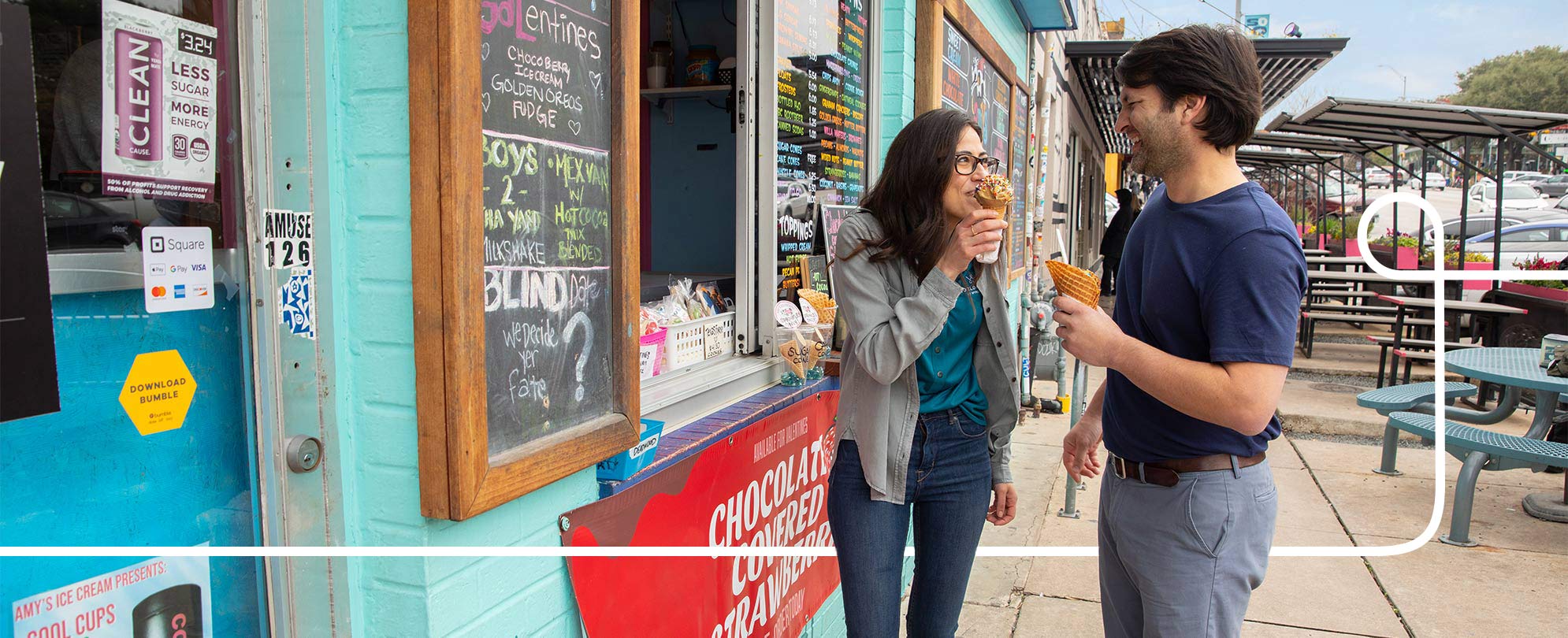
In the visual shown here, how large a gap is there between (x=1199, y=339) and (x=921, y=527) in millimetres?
863

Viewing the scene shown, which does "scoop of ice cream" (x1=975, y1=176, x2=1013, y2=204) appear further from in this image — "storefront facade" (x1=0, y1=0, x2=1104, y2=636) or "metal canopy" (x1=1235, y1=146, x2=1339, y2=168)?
"metal canopy" (x1=1235, y1=146, x2=1339, y2=168)

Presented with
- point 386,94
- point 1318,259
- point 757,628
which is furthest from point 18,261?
point 1318,259

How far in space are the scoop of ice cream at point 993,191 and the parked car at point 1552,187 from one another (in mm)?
43344

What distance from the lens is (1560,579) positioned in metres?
4.70

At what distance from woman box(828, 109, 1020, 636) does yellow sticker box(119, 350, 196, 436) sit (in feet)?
4.50

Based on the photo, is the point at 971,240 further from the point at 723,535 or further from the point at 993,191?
the point at 723,535

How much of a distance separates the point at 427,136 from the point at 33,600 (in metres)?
0.86

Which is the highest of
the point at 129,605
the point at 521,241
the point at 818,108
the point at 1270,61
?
the point at 1270,61

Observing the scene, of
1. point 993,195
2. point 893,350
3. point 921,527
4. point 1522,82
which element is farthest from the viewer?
point 1522,82

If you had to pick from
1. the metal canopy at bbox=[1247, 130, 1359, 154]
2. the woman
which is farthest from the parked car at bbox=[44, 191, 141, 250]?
the metal canopy at bbox=[1247, 130, 1359, 154]

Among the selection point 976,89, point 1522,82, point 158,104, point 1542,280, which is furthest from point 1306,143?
point 1522,82

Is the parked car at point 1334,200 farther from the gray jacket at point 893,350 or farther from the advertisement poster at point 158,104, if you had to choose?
the advertisement poster at point 158,104

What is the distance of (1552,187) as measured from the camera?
3750 cm

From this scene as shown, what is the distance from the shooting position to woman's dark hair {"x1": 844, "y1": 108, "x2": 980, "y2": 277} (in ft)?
7.82
